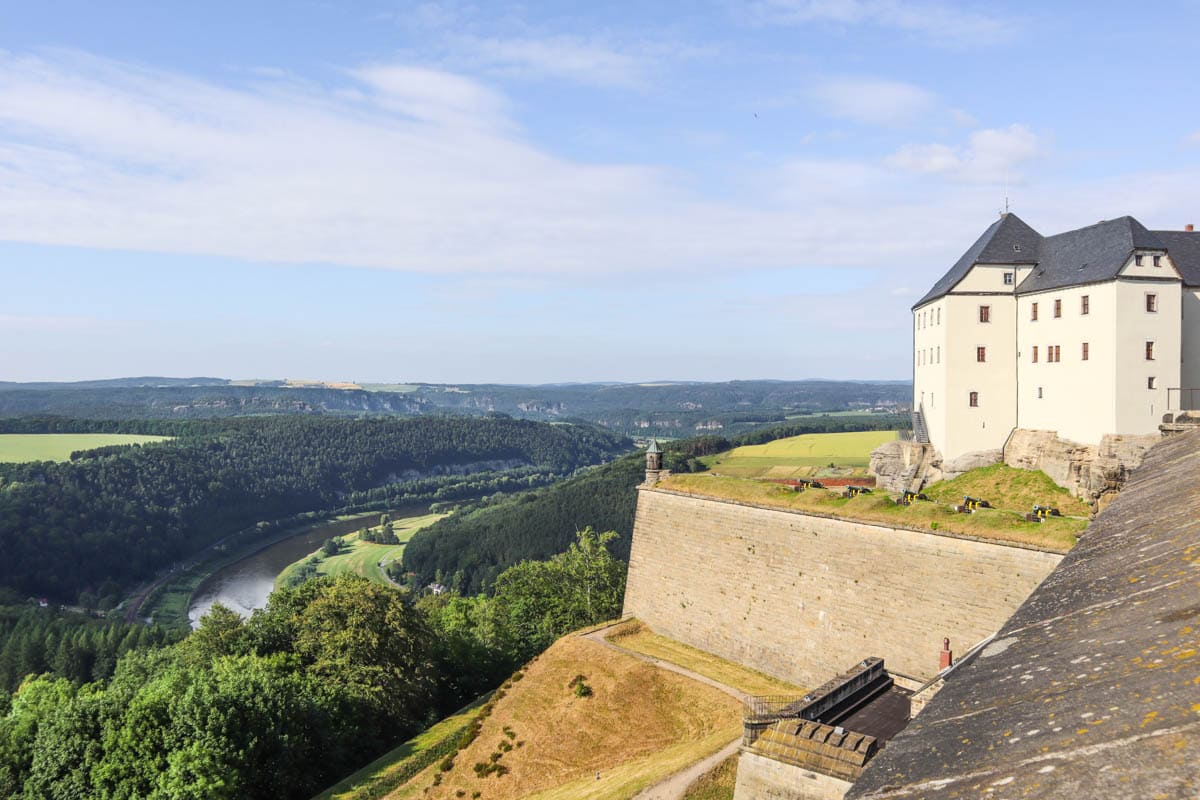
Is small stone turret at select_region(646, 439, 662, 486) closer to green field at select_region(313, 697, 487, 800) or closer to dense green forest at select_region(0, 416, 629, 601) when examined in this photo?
green field at select_region(313, 697, 487, 800)

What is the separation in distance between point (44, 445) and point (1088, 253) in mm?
210289

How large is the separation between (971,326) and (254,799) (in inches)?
1489

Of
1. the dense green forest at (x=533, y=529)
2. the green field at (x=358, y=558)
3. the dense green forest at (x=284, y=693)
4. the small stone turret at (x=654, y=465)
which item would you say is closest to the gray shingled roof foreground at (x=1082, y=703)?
the dense green forest at (x=284, y=693)

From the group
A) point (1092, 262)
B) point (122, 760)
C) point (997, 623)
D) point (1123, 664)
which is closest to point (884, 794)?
point (1123, 664)

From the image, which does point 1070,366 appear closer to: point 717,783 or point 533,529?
point 717,783

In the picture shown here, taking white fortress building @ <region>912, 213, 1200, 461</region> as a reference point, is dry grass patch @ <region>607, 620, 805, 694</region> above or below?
below

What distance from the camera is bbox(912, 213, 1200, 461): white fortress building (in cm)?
3008

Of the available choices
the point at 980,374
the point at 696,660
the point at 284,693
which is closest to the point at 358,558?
the point at 284,693

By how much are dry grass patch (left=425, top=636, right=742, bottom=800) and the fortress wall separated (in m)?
3.75

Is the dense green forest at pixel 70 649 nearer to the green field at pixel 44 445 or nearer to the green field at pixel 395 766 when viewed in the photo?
the green field at pixel 395 766

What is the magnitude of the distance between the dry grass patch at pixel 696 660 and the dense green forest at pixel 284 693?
1274cm

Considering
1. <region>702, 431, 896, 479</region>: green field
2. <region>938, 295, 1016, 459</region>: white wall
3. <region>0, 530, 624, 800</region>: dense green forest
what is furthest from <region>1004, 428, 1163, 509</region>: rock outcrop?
<region>702, 431, 896, 479</region>: green field

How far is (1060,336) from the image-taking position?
3281cm

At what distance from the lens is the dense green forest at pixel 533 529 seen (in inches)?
4387
